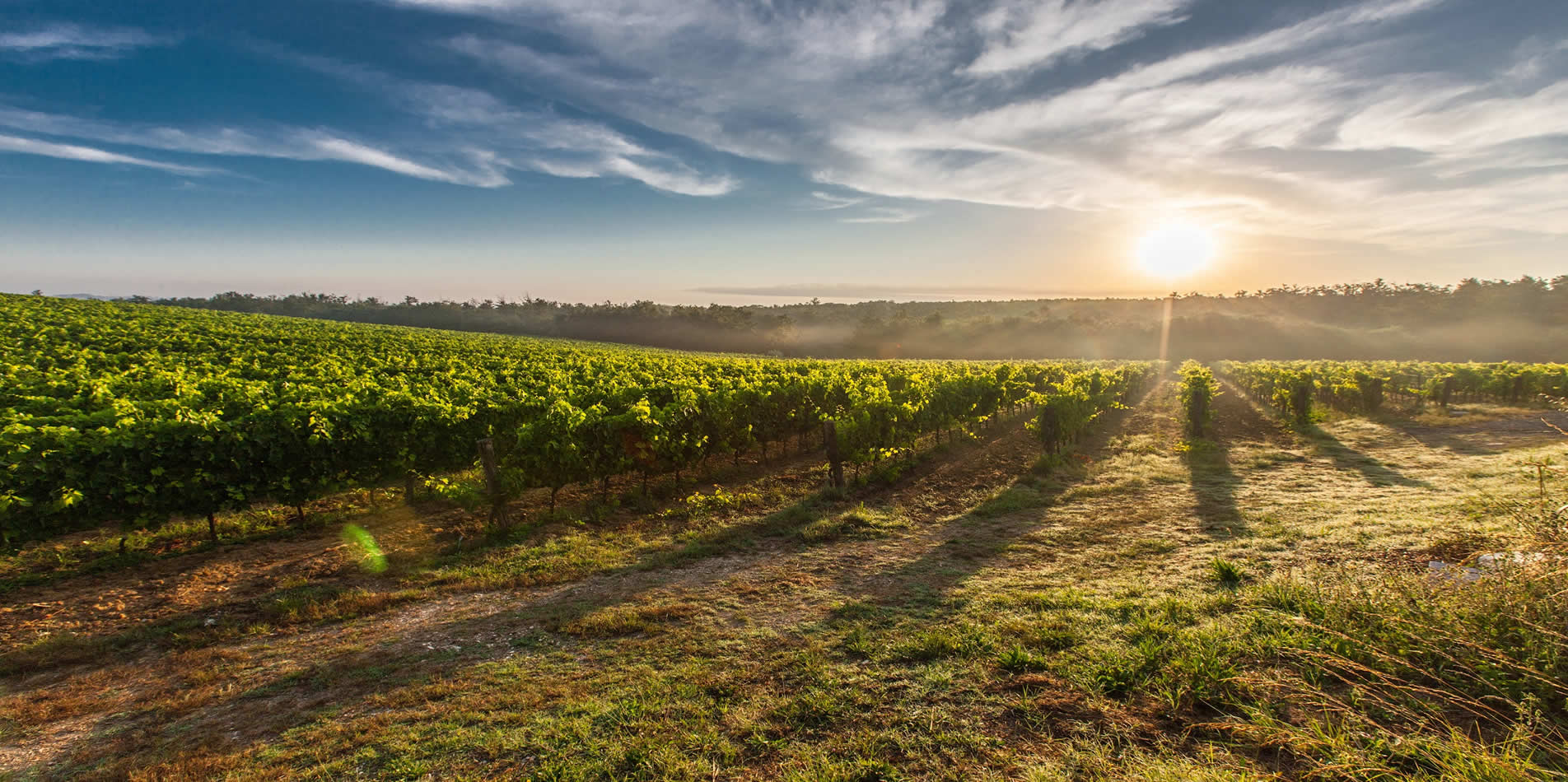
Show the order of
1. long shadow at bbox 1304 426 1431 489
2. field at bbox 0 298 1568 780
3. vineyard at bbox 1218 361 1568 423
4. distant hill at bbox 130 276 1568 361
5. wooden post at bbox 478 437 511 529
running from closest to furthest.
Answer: field at bbox 0 298 1568 780 → wooden post at bbox 478 437 511 529 → long shadow at bbox 1304 426 1431 489 → vineyard at bbox 1218 361 1568 423 → distant hill at bbox 130 276 1568 361

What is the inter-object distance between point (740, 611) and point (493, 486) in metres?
5.15

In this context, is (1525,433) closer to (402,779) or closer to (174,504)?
(402,779)

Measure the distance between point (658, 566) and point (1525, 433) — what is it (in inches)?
1009

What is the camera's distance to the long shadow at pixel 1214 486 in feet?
30.3

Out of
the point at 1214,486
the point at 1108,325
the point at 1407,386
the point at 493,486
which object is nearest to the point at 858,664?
the point at 493,486

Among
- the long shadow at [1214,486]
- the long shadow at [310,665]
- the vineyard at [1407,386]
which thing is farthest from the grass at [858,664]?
the vineyard at [1407,386]

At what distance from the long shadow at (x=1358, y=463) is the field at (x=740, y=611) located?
20 cm

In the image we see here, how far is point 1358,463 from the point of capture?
1377 centimetres

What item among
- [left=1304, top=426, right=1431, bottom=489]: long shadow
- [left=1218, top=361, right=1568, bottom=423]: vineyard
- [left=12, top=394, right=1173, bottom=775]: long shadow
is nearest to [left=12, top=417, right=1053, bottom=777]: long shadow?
[left=12, top=394, right=1173, bottom=775]: long shadow

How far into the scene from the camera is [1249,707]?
4.10 meters

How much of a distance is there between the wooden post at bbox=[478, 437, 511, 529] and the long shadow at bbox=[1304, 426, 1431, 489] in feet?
55.9

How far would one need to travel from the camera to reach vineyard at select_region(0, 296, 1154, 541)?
729cm

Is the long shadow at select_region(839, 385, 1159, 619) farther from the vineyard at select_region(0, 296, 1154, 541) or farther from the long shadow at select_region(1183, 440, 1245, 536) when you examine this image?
the vineyard at select_region(0, 296, 1154, 541)

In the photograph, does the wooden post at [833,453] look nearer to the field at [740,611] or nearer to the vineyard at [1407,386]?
the field at [740,611]
